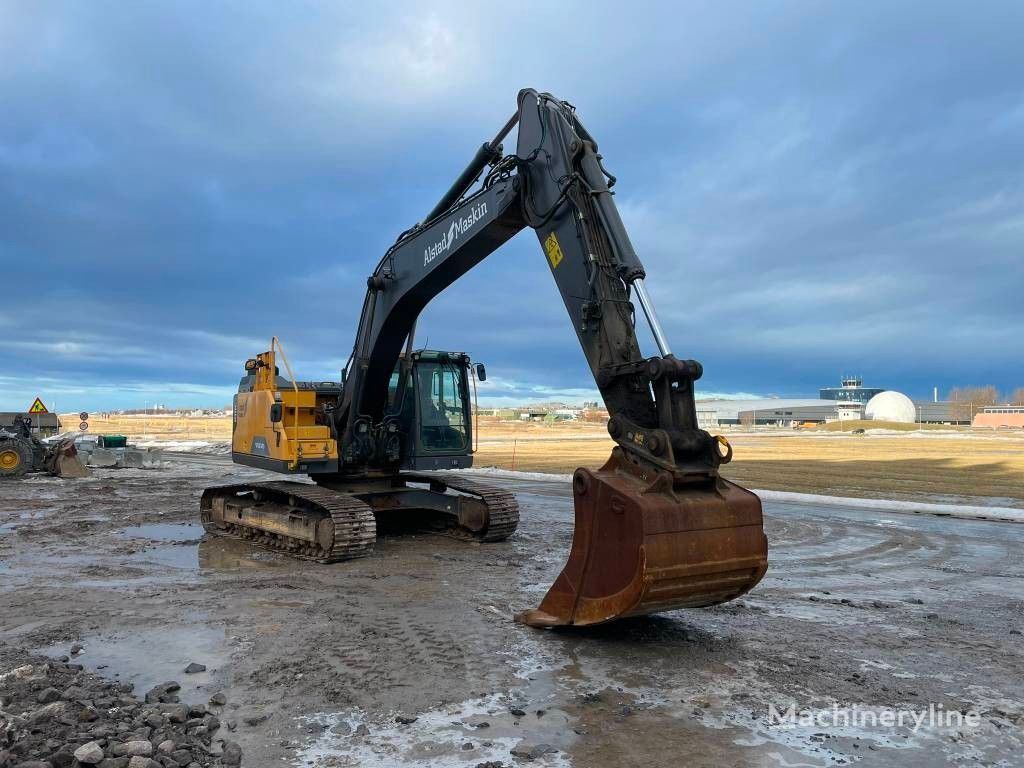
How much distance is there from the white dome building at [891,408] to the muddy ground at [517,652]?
375 feet

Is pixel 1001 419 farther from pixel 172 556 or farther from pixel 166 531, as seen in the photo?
pixel 172 556

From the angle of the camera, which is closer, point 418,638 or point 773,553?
point 418,638

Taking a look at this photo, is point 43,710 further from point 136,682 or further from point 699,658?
point 699,658

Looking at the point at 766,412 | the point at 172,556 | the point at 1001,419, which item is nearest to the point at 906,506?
the point at 172,556

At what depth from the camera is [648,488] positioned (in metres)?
5.59

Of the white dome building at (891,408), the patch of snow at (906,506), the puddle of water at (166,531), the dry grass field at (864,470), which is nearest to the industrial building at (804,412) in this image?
the white dome building at (891,408)

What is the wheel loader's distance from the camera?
867 inches

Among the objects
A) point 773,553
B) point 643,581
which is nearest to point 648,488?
point 643,581

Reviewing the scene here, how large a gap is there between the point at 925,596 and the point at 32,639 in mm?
8689

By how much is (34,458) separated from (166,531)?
12989mm

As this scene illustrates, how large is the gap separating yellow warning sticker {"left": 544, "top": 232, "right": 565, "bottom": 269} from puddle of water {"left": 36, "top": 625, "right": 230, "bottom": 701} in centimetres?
441

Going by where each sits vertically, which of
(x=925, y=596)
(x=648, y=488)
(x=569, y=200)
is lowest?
(x=925, y=596)

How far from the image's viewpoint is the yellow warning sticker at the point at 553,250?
7316 millimetres

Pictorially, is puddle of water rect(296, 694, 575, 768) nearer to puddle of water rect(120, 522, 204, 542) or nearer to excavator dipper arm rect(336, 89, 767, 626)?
excavator dipper arm rect(336, 89, 767, 626)
